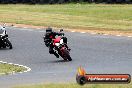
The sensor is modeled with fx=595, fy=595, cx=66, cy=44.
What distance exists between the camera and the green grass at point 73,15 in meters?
39.2

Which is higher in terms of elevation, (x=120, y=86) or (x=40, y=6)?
(x=120, y=86)

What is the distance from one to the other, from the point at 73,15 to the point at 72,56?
22.9 meters

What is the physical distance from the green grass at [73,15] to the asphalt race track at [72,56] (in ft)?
18.8

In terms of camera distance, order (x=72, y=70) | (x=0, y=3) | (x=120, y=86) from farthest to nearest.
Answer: (x=0, y=3)
(x=72, y=70)
(x=120, y=86)

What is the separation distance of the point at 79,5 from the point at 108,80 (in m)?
43.7

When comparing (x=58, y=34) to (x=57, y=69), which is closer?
(x=57, y=69)

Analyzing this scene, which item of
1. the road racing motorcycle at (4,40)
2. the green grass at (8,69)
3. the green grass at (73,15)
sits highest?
the green grass at (8,69)

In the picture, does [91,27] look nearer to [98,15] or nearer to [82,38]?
[82,38]

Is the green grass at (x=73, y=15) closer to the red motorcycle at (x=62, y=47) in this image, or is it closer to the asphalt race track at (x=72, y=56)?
the asphalt race track at (x=72, y=56)

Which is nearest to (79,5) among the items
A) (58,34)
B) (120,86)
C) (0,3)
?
(0,3)

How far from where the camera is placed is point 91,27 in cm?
3681

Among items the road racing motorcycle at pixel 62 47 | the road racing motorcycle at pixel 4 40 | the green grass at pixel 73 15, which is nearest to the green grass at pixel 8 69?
the road racing motorcycle at pixel 62 47

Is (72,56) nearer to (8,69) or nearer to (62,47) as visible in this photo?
(62,47)

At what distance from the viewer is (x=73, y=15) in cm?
4675
